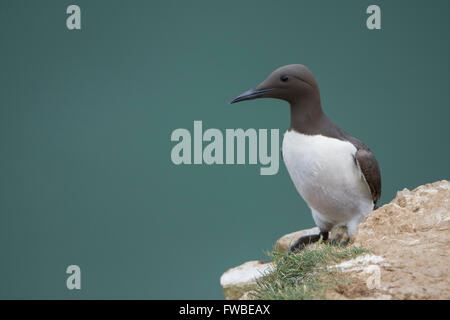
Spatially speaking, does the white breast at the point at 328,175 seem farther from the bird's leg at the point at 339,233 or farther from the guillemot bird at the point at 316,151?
the bird's leg at the point at 339,233

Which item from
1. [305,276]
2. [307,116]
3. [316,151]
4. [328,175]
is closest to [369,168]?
[328,175]

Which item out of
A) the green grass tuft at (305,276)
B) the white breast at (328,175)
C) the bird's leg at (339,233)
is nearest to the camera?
the green grass tuft at (305,276)

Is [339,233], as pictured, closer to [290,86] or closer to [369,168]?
[369,168]

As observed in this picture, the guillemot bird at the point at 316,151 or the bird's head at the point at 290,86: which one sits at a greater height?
the bird's head at the point at 290,86

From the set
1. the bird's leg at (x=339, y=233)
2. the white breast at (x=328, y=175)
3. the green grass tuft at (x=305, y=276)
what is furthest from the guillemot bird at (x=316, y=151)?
the green grass tuft at (x=305, y=276)

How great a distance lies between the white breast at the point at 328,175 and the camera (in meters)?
4.11

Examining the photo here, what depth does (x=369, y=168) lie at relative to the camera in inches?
165

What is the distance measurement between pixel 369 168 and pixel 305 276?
61.3 inches

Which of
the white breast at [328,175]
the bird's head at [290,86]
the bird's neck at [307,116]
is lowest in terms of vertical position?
the white breast at [328,175]

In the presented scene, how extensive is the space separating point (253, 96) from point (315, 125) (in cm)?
64

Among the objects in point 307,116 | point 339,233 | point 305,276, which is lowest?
point 305,276
